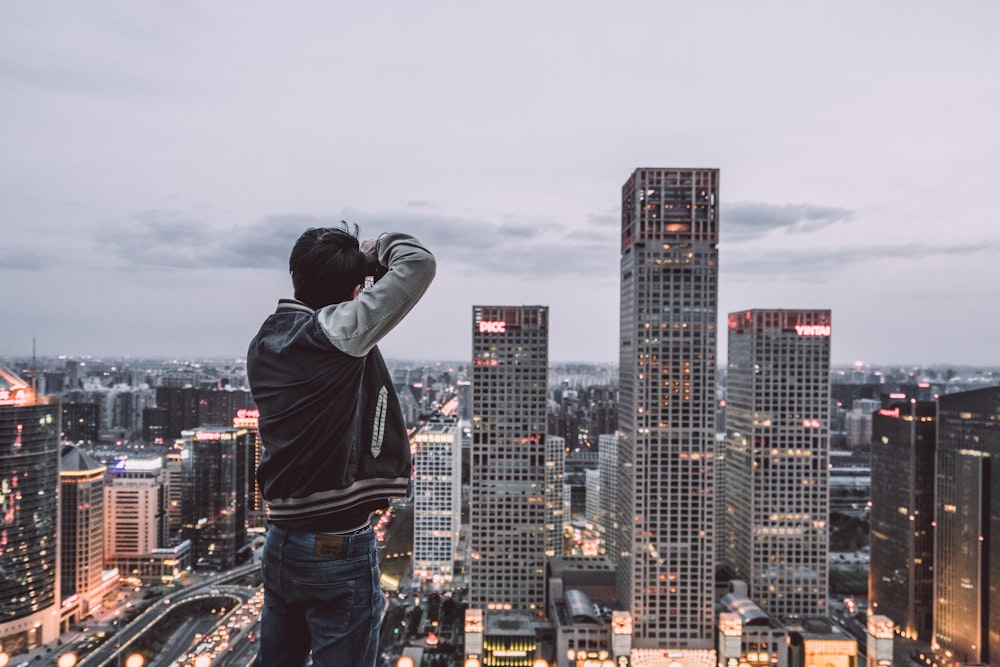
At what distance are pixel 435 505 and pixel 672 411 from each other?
11447 mm

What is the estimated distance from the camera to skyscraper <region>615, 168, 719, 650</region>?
653 inches

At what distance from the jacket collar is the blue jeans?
17.0 inches

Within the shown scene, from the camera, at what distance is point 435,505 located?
25.4 m

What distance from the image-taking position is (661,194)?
685 inches

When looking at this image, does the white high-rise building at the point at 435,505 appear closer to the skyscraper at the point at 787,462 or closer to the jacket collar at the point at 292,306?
the skyscraper at the point at 787,462

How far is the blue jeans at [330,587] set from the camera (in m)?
1.36

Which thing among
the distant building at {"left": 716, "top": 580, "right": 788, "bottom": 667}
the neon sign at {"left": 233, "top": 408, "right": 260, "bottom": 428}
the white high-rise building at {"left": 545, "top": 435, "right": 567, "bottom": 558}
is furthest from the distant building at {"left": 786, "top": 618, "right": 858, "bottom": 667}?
the neon sign at {"left": 233, "top": 408, "right": 260, "bottom": 428}

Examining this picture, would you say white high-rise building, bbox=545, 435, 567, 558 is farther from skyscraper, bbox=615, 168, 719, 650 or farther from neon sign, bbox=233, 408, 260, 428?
neon sign, bbox=233, 408, 260, 428

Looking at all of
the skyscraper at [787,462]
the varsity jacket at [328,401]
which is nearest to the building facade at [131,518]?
the skyscraper at [787,462]

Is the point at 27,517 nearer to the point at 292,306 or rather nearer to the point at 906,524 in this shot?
the point at 292,306

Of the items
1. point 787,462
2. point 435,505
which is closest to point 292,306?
point 787,462

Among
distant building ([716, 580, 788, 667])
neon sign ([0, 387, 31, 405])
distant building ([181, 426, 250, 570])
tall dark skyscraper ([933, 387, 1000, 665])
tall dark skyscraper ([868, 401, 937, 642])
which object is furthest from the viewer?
distant building ([181, 426, 250, 570])

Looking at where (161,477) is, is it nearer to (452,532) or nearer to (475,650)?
(452,532)

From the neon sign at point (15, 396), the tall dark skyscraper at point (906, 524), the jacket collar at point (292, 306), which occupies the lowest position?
the tall dark skyscraper at point (906, 524)
